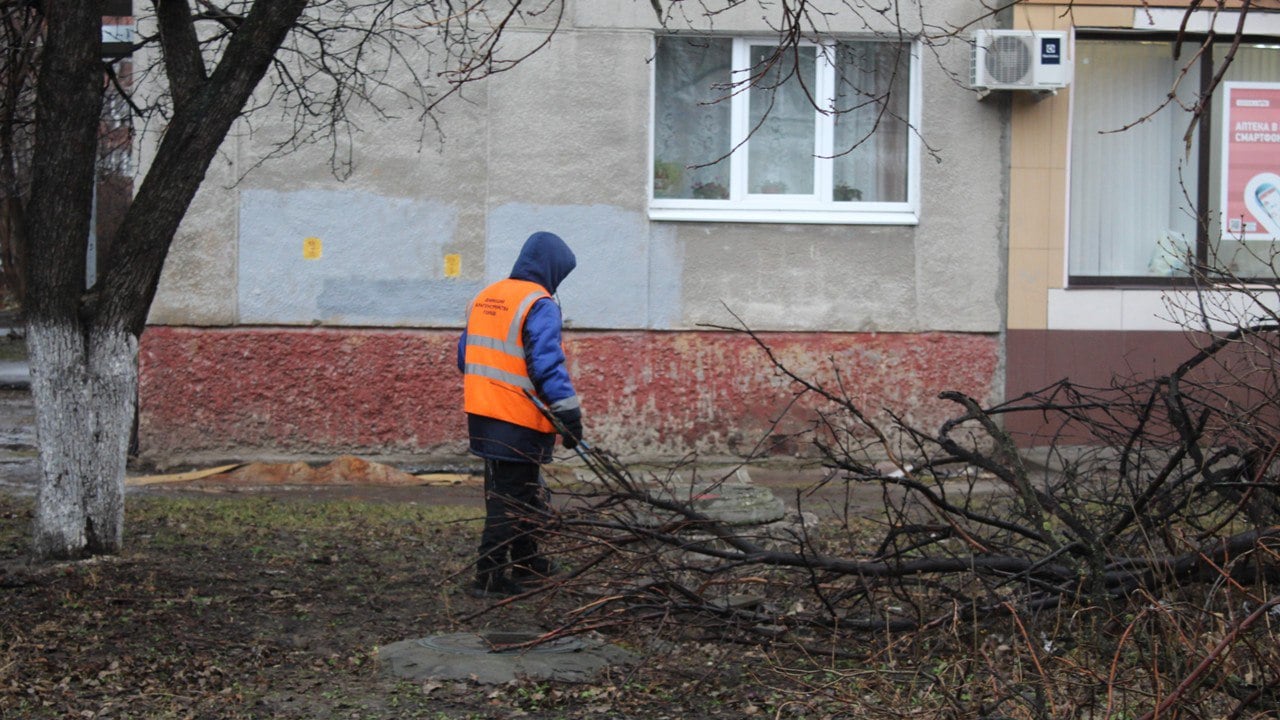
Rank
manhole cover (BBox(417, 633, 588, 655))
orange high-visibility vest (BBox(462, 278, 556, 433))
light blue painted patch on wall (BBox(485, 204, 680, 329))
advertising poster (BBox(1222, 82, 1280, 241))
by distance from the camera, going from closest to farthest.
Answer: manhole cover (BBox(417, 633, 588, 655))
orange high-visibility vest (BBox(462, 278, 556, 433))
light blue painted patch on wall (BBox(485, 204, 680, 329))
advertising poster (BBox(1222, 82, 1280, 241))

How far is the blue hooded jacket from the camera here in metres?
5.74

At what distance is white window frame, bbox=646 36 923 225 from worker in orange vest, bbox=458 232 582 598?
4.27 m

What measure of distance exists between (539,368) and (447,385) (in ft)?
14.3

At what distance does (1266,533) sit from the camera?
415 cm

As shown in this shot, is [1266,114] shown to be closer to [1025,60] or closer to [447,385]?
[1025,60]

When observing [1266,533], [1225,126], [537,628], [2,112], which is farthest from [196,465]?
[1225,126]

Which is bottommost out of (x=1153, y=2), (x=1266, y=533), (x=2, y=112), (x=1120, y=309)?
(x=1266, y=533)

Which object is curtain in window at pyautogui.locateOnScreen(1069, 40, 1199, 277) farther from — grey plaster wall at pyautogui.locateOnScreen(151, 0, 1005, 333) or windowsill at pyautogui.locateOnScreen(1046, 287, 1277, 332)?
grey plaster wall at pyautogui.locateOnScreen(151, 0, 1005, 333)

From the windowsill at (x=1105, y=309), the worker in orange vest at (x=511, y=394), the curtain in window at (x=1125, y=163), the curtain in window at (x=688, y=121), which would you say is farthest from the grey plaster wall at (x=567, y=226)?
the worker in orange vest at (x=511, y=394)

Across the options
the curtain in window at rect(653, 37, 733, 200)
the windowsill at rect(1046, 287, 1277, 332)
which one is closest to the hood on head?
the curtain in window at rect(653, 37, 733, 200)

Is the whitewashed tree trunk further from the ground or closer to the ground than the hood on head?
closer to the ground

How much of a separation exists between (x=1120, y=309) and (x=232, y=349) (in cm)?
674

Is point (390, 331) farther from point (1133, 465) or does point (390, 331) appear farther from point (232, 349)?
point (1133, 465)

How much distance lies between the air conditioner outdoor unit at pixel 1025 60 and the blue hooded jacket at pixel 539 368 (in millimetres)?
4951
